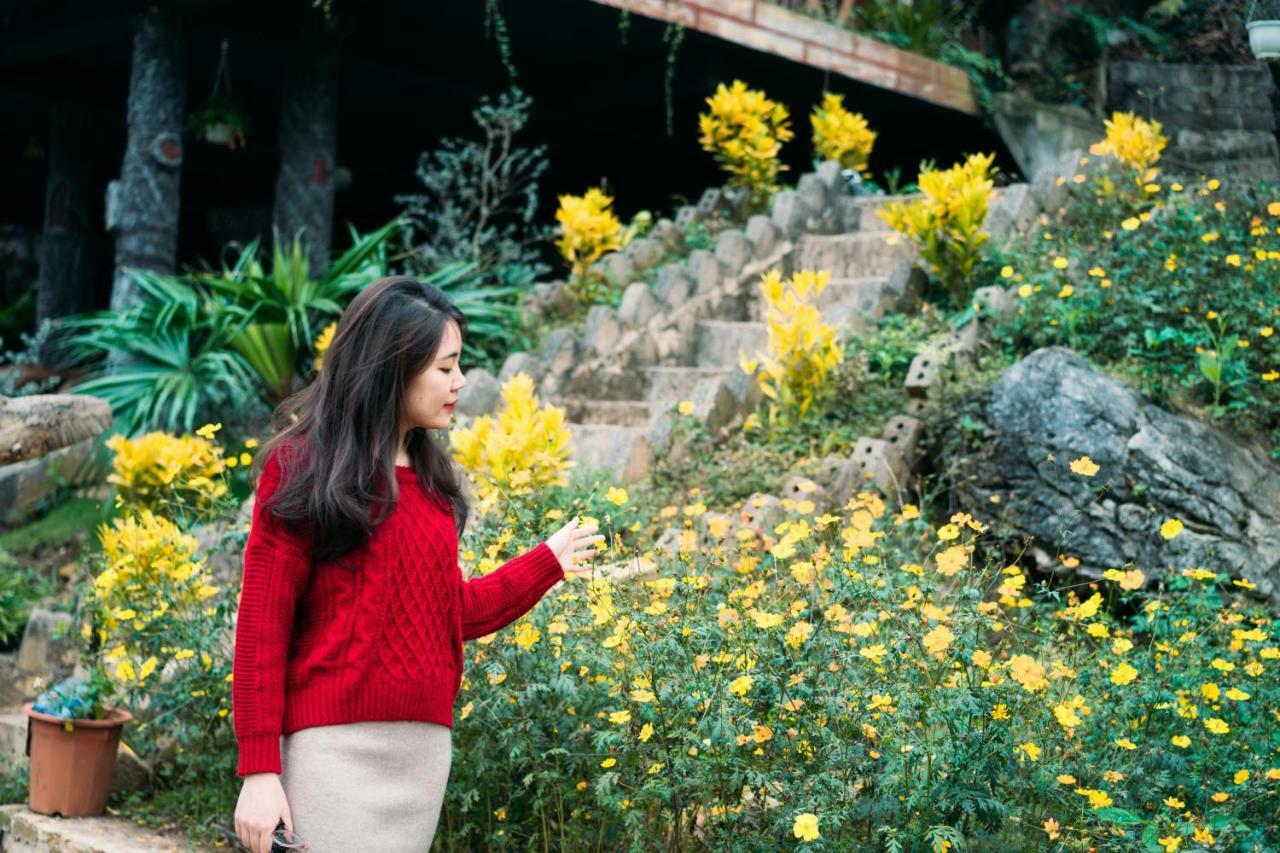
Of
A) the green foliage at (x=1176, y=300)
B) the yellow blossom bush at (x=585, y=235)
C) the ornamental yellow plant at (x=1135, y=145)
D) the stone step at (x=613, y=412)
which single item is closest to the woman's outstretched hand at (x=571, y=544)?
the green foliage at (x=1176, y=300)

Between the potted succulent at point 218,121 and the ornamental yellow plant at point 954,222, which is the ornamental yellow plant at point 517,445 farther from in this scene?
the potted succulent at point 218,121

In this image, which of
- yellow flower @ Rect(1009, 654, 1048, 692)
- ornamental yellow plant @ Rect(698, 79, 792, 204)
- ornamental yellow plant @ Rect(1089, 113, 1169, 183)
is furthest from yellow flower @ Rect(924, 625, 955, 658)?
ornamental yellow plant @ Rect(698, 79, 792, 204)

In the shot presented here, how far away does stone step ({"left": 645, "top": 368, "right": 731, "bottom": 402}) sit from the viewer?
6.96 m

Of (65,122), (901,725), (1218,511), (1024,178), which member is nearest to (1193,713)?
(901,725)

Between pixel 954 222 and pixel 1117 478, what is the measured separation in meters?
1.90

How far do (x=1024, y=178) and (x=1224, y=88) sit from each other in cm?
211

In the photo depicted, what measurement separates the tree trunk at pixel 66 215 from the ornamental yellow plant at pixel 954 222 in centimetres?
662

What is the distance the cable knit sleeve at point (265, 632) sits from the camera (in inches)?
88.7

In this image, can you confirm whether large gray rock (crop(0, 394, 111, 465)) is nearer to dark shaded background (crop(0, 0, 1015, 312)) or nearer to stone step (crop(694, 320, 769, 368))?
stone step (crop(694, 320, 769, 368))

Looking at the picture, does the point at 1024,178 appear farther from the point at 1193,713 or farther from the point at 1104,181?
the point at 1193,713

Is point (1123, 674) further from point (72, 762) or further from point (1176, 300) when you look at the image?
point (1176, 300)

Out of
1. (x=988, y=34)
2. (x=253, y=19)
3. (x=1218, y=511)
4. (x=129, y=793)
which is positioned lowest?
(x=129, y=793)

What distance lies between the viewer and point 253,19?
28.9ft

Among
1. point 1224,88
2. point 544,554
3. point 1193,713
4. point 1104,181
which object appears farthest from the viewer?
point 1224,88
